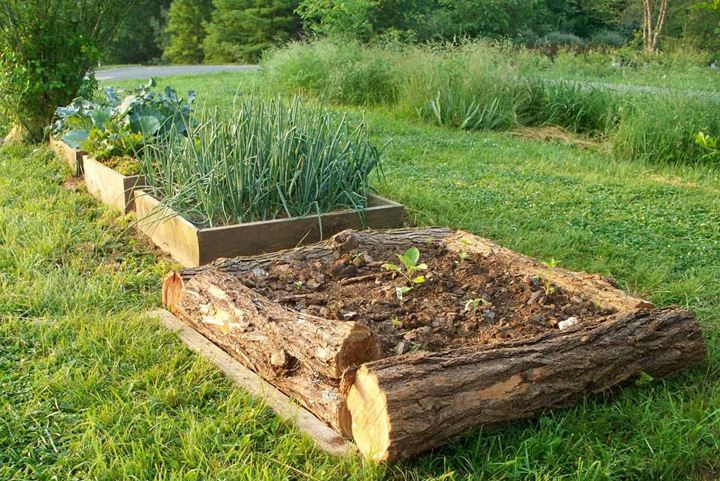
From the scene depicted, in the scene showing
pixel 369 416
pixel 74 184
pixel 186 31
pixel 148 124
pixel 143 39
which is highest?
pixel 148 124

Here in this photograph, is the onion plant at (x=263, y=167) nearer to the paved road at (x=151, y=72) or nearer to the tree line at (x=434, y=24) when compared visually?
the paved road at (x=151, y=72)

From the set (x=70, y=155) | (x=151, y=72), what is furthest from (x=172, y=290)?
(x=151, y=72)

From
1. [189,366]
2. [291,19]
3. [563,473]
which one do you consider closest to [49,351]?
[189,366]

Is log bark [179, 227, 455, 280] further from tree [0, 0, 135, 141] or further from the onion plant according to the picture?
tree [0, 0, 135, 141]

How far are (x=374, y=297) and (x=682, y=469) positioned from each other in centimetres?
135

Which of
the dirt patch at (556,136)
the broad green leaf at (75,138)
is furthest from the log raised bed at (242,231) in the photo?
the dirt patch at (556,136)

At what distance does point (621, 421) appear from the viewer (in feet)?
8.09

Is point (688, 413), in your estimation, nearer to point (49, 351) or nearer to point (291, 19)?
point (49, 351)

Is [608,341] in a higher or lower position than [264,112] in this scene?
lower

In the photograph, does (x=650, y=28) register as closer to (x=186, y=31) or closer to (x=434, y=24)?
(x=434, y=24)

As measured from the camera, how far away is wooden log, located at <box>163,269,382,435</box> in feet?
7.98

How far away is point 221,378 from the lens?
8.95 ft

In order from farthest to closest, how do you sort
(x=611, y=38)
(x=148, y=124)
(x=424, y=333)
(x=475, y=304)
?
(x=611, y=38), (x=148, y=124), (x=475, y=304), (x=424, y=333)

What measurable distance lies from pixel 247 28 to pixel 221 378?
92.6 ft
